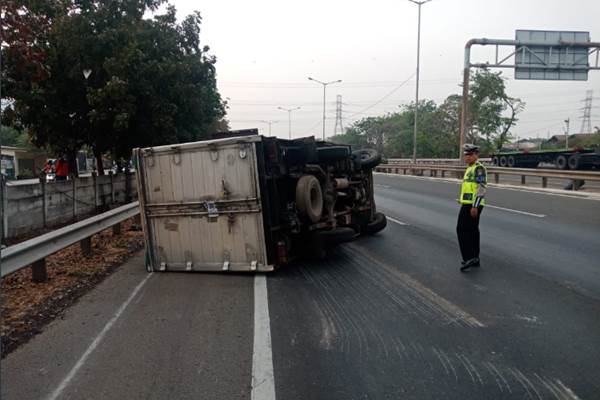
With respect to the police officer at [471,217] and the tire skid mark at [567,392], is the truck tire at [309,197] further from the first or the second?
the tire skid mark at [567,392]

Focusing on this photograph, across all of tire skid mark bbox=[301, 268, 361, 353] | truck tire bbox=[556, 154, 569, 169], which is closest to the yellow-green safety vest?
tire skid mark bbox=[301, 268, 361, 353]

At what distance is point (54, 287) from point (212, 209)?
2204 millimetres

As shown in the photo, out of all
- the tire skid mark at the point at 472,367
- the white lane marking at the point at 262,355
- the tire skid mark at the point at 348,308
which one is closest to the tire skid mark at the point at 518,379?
the tire skid mark at the point at 472,367

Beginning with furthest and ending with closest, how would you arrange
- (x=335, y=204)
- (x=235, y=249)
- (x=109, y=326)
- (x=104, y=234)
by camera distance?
(x=104, y=234), (x=335, y=204), (x=235, y=249), (x=109, y=326)

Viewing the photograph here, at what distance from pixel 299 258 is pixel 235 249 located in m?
1.43

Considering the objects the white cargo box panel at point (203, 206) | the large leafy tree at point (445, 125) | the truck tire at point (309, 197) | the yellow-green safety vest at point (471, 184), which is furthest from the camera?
the large leafy tree at point (445, 125)

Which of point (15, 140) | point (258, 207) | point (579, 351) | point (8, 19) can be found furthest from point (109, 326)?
point (15, 140)

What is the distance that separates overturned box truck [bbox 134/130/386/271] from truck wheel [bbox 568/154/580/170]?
2417 centimetres

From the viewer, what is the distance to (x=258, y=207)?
659 cm

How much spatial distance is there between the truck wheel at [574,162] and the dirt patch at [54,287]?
82.6 feet

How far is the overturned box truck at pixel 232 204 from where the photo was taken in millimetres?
6621

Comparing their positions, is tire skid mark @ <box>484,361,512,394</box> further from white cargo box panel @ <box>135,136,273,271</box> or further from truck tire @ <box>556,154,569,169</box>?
truck tire @ <box>556,154,569,169</box>

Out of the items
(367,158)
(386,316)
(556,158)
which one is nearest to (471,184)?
(386,316)

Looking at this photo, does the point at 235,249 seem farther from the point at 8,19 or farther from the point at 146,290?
the point at 8,19
